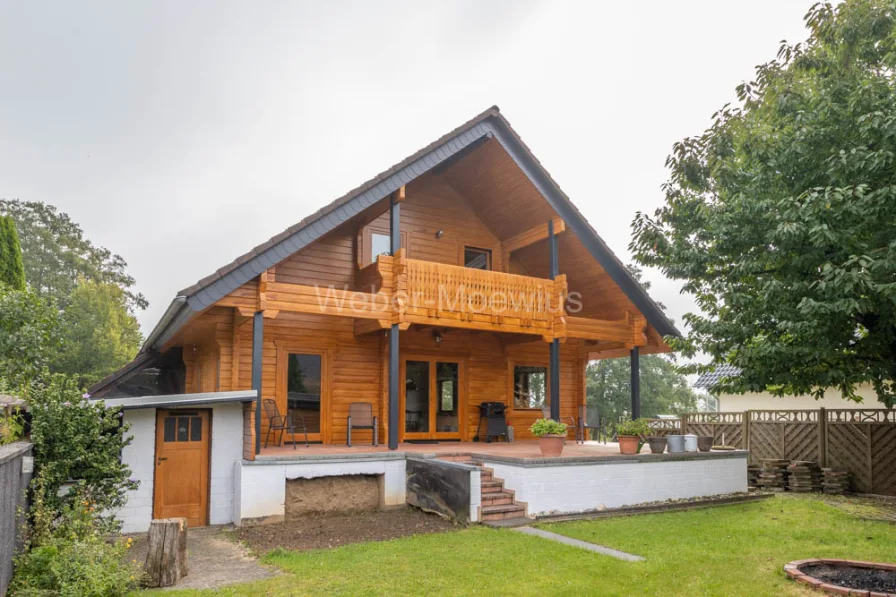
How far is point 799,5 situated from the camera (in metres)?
10.6

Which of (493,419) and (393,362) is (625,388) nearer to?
(493,419)

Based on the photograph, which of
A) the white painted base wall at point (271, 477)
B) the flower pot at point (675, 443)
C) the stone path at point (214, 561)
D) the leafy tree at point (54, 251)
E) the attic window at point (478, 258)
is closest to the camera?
the stone path at point (214, 561)

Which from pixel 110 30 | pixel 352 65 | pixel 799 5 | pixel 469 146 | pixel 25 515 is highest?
pixel 110 30

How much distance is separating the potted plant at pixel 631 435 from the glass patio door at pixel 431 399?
13.9 ft

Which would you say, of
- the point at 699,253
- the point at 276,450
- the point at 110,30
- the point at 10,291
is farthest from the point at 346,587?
the point at 110,30

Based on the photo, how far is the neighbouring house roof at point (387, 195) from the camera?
1024 centimetres

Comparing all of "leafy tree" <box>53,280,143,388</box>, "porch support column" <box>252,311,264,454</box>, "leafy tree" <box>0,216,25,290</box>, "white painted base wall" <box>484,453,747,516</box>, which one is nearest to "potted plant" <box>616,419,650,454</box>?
"white painted base wall" <box>484,453,747,516</box>

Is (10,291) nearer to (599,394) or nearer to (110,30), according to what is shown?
(110,30)

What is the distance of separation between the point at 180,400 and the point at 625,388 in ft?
105

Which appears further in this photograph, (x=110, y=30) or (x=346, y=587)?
(x=110, y=30)

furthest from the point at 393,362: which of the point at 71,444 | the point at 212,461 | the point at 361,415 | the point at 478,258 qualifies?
the point at 71,444

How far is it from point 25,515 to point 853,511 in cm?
1215

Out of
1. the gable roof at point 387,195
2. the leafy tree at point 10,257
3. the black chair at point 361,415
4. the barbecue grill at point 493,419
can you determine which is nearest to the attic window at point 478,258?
the gable roof at point 387,195

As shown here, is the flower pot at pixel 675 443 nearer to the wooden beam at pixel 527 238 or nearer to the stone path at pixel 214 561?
the wooden beam at pixel 527 238
